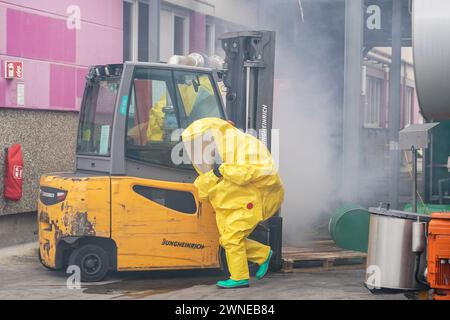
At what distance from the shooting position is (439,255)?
276 inches

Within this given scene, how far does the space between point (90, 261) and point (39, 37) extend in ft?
12.6

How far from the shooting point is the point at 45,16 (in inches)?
455

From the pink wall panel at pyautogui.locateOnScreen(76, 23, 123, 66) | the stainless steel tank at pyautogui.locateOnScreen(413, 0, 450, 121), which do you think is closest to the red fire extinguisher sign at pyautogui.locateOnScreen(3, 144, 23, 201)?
the pink wall panel at pyautogui.locateOnScreen(76, 23, 123, 66)

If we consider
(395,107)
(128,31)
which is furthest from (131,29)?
(395,107)

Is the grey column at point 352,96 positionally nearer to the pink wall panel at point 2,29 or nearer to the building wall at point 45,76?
the building wall at point 45,76

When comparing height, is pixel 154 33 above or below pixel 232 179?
above

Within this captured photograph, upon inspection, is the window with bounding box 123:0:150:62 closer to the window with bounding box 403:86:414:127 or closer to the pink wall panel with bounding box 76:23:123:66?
the pink wall panel with bounding box 76:23:123:66

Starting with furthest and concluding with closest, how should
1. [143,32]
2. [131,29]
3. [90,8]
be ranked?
[143,32] < [131,29] < [90,8]

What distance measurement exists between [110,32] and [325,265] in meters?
5.60

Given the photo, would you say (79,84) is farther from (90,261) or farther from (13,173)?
(90,261)

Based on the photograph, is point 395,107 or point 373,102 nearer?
point 395,107

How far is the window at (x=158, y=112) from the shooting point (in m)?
8.78

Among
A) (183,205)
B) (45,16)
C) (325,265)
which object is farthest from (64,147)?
(325,265)
